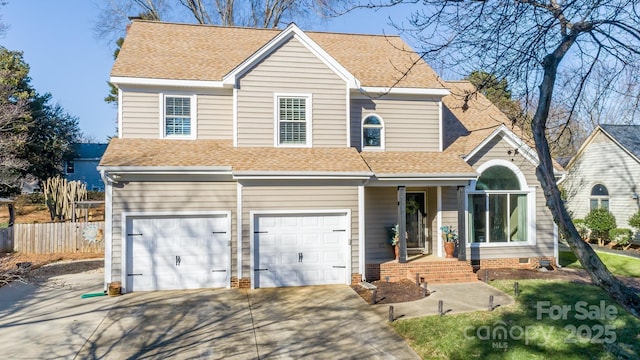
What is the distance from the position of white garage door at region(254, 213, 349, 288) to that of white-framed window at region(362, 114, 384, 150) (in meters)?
3.15

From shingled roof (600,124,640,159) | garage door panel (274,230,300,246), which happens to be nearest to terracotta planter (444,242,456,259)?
garage door panel (274,230,300,246)

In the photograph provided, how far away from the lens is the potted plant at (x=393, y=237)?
1294cm

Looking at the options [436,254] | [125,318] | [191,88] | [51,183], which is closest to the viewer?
[125,318]

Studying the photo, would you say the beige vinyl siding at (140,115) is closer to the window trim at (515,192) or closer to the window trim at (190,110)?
the window trim at (190,110)

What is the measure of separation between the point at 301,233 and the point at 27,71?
24.9 meters

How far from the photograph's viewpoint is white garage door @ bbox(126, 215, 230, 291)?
447 inches

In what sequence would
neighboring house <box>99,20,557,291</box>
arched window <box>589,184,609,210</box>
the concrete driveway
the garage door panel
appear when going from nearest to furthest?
the concrete driveway, neighboring house <box>99,20,557,291</box>, the garage door panel, arched window <box>589,184,609,210</box>

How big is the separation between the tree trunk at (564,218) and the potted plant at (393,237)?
874 centimetres

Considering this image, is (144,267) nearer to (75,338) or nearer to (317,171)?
(75,338)

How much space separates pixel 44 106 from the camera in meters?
30.8

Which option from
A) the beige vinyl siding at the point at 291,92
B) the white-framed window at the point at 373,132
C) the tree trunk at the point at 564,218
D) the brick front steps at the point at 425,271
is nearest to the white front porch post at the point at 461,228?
the brick front steps at the point at 425,271

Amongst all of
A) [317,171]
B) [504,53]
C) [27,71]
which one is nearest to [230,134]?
[317,171]

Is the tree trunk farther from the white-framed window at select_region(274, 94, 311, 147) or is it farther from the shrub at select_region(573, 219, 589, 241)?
the shrub at select_region(573, 219, 589, 241)

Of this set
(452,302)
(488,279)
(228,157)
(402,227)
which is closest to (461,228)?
(488,279)
